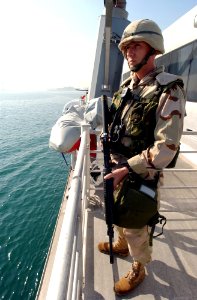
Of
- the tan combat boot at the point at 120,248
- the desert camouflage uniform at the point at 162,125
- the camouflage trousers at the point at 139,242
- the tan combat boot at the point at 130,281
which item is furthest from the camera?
the tan combat boot at the point at 120,248

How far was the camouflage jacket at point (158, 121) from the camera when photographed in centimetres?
197

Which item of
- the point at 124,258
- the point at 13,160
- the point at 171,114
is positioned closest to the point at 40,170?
the point at 13,160

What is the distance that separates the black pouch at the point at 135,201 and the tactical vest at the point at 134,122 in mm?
281

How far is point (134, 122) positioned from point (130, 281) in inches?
67.0

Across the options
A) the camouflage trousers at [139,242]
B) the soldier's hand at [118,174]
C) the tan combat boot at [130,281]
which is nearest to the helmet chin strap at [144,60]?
the soldier's hand at [118,174]

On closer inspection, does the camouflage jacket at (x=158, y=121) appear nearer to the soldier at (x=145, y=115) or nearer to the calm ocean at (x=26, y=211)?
the soldier at (x=145, y=115)

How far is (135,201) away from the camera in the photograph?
2191 mm

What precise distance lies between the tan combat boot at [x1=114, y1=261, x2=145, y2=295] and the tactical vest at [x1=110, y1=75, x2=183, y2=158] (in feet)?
4.17

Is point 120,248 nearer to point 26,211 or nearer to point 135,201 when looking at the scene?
point 135,201

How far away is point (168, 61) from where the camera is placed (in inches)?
282

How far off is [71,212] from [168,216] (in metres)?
2.90

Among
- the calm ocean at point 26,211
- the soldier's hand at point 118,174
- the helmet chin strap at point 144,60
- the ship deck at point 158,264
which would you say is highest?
the helmet chin strap at point 144,60

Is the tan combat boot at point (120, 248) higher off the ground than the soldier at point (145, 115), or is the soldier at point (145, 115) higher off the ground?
the soldier at point (145, 115)

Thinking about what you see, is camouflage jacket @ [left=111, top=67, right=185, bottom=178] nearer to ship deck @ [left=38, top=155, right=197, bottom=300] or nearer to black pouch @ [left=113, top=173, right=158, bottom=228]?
black pouch @ [left=113, top=173, right=158, bottom=228]
